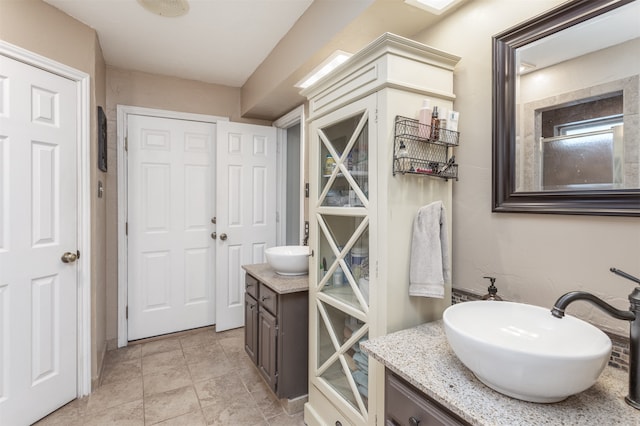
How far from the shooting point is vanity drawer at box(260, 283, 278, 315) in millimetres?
1933

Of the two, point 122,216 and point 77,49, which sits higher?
point 77,49

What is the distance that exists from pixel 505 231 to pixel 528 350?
0.65m

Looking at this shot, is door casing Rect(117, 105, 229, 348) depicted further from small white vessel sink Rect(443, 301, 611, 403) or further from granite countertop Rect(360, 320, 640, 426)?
small white vessel sink Rect(443, 301, 611, 403)

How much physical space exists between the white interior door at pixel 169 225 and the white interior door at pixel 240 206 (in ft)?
0.62

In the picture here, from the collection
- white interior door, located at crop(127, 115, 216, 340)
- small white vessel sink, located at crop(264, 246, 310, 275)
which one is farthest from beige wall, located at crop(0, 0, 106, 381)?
small white vessel sink, located at crop(264, 246, 310, 275)

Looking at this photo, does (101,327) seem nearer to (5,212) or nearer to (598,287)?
(5,212)

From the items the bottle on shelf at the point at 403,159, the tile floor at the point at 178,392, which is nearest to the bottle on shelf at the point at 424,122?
the bottle on shelf at the point at 403,159

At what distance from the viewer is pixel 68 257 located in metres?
2.01

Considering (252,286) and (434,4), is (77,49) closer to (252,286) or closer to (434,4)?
(252,286)

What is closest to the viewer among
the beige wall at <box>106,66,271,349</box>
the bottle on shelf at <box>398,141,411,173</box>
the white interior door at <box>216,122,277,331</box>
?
the bottle on shelf at <box>398,141,411,173</box>

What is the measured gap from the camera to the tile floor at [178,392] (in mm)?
1894

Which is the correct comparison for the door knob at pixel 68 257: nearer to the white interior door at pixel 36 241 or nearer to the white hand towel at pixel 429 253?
the white interior door at pixel 36 241

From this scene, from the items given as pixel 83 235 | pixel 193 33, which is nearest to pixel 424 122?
pixel 193 33

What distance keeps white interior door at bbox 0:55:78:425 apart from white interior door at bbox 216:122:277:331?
1197mm
